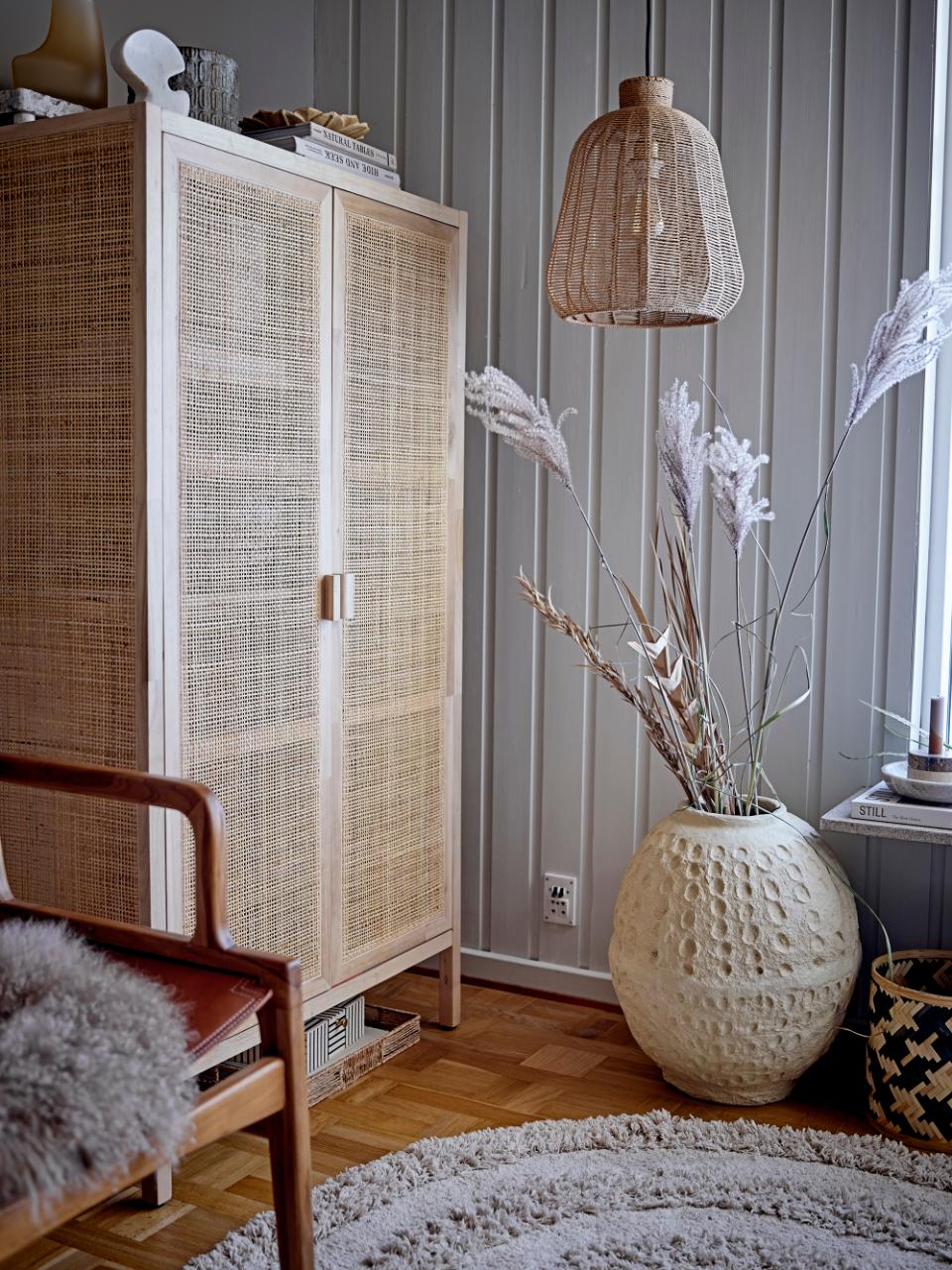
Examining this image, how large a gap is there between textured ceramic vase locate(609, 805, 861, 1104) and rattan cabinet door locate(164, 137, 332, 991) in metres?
0.62

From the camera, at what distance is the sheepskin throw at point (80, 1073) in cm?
117

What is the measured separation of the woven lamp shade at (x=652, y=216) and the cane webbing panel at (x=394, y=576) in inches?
18.3

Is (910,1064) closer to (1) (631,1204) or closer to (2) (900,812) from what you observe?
(2) (900,812)

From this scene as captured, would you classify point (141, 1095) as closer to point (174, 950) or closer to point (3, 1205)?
point (3, 1205)

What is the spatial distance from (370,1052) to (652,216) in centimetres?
162

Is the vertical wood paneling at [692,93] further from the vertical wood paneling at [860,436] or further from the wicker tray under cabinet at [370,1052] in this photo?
the wicker tray under cabinet at [370,1052]

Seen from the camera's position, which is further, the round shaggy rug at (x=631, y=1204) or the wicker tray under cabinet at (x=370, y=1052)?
the wicker tray under cabinet at (x=370, y=1052)

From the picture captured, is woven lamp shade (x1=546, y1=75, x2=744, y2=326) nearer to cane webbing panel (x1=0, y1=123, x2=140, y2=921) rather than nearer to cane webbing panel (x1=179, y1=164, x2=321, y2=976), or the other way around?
cane webbing panel (x1=179, y1=164, x2=321, y2=976)

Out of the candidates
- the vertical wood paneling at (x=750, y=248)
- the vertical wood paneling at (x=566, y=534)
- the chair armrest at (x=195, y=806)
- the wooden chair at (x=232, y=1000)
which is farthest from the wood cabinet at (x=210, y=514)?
the vertical wood paneling at (x=750, y=248)

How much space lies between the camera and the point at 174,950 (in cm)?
162

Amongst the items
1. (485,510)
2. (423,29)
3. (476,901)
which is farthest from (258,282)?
(476,901)

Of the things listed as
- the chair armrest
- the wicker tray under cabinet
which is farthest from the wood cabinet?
the chair armrest

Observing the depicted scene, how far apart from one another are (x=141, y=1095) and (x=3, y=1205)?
0.16 meters

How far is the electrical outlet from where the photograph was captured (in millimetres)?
2914
